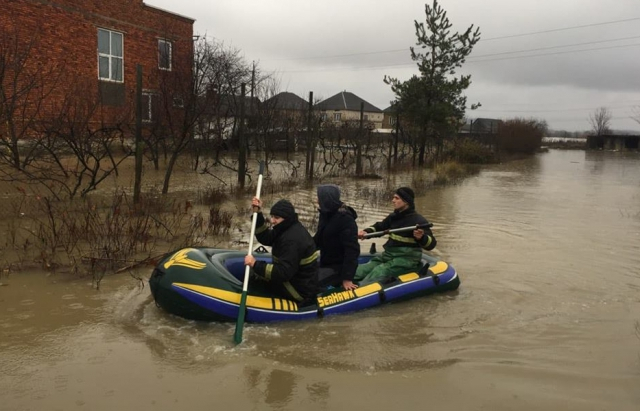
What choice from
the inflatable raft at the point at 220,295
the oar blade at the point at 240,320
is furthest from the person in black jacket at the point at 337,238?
the oar blade at the point at 240,320

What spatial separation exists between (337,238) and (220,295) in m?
1.39

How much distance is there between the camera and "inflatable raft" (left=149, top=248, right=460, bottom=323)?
4.48 meters

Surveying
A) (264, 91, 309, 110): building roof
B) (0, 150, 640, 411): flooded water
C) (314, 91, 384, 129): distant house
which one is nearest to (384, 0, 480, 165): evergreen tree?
(264, 91, 309, 110): building roof

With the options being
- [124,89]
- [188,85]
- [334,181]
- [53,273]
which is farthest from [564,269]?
[124,89]

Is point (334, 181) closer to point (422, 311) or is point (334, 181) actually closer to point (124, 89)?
point (124, 89)

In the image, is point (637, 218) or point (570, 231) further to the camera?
point (637, 218)

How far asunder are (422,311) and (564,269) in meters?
2.91

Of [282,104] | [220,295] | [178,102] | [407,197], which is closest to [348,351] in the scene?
[220,295]

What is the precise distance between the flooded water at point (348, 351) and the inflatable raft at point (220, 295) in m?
0.11

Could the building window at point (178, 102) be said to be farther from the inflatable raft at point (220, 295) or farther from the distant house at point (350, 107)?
the distant house at point (350, 107)

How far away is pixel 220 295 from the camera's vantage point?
14.7ft

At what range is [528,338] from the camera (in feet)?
15.3

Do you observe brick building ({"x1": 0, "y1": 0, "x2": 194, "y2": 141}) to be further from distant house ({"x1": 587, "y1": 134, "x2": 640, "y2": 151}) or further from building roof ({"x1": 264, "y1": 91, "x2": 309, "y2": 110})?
distant house ({"x1": 587, "y1": 134, "x2": 640, "y2": 151})

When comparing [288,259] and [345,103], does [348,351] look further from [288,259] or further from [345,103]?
[345,103]
